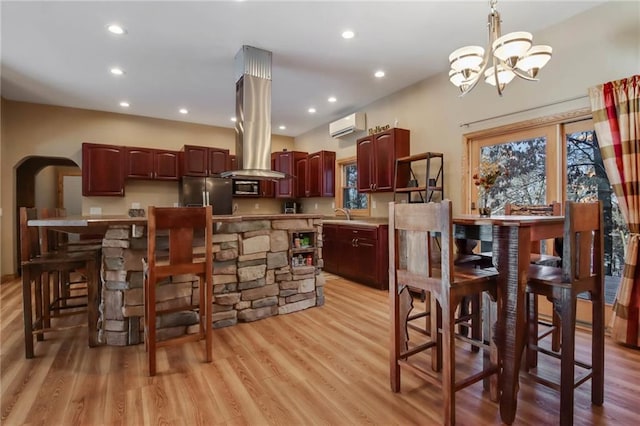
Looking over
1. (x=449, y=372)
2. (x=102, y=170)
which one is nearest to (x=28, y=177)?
(x=102, y=170)

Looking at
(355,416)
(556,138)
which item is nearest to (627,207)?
(556,138)

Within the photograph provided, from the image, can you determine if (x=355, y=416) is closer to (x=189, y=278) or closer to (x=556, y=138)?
(x=189, y=278)

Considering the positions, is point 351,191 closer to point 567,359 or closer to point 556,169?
point 556,169

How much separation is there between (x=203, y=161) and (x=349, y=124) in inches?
109

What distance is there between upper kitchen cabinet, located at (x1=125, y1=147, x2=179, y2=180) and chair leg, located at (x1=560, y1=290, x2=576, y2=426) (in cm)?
587

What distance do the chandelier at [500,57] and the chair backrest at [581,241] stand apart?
1.09 m

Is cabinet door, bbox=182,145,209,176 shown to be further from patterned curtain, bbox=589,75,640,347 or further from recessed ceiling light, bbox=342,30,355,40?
patterned curtain, bbox=589,75,640,347

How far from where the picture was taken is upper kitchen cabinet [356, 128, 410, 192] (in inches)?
173

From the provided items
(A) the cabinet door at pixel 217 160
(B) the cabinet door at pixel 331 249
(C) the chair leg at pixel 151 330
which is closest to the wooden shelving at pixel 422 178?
(B) the cabinet door at pixel 331 249

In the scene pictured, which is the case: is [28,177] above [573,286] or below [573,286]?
above

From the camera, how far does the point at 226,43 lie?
3289 millimetres

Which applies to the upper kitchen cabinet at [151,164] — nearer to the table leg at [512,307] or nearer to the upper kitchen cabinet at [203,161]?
the upper kitchen cabinet at [203,161]

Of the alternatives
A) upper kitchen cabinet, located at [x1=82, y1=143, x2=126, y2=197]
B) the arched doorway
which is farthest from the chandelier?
the arched doorway

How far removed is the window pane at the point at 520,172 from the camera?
317 centimetres
